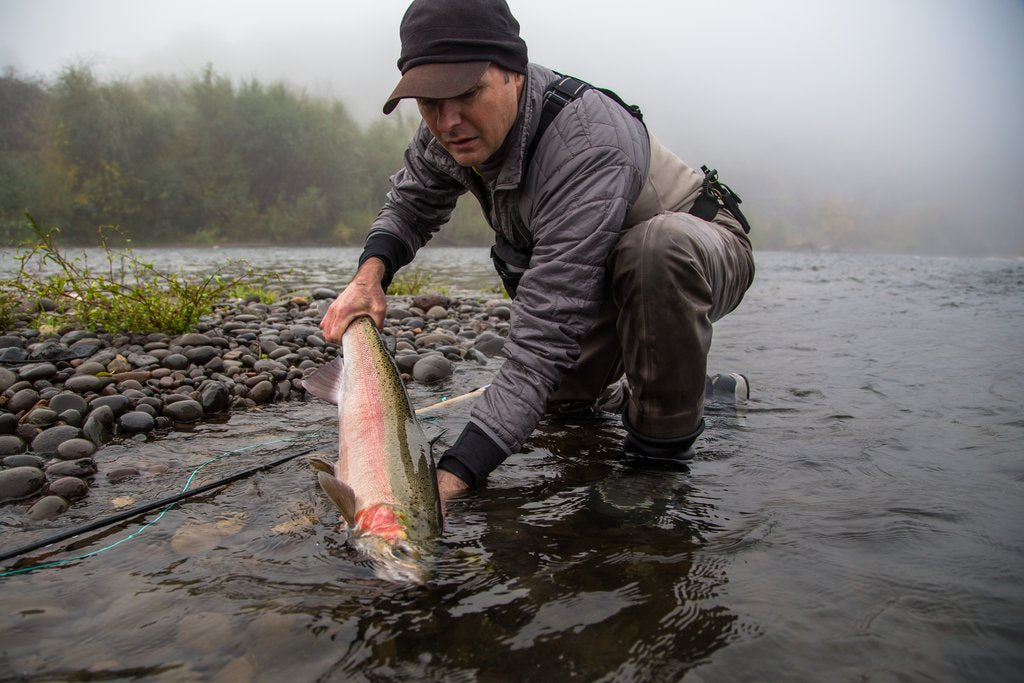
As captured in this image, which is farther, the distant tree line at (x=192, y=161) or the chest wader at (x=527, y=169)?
the distant tree line at (x=192, y=161)

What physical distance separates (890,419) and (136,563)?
4108 mm

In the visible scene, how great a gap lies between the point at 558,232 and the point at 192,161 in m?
59.9

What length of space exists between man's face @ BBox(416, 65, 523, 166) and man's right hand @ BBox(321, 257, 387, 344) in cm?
86

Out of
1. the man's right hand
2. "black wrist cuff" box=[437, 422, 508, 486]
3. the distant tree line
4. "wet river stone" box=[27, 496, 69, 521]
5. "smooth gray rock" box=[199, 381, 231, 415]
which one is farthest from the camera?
the distant tree line

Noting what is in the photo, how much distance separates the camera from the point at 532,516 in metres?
2.60

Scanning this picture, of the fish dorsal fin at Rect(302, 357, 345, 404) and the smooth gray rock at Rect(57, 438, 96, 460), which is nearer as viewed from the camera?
the fish dorsal fin at Rect(302, 357, 345, 404)

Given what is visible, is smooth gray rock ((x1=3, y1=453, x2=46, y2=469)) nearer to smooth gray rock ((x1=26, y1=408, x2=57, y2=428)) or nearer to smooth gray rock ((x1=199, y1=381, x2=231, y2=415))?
smooth gray rock ((x1=26, y1=408, x2=57, y2=428))

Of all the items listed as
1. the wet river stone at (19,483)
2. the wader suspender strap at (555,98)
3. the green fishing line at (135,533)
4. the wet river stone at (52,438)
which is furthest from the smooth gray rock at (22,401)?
the wader suspender strap at (555,98)

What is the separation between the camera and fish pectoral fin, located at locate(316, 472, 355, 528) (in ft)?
7.42

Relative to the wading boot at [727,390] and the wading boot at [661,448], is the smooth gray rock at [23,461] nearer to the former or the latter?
the wading boot at [661,448]

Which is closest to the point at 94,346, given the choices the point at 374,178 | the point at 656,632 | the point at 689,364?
the point at 689,364

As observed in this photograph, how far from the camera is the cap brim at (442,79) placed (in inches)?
97.9

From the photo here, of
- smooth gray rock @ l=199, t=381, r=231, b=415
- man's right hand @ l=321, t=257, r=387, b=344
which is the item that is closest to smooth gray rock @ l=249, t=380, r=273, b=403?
smooth gray rock @ l=199, t=381, r=231, b=415

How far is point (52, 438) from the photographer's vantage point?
3.36 metres
